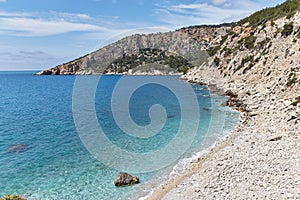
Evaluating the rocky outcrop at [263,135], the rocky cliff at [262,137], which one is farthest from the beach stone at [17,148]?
the rocky outcrop at [263,135]

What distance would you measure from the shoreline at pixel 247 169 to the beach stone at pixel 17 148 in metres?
15.0

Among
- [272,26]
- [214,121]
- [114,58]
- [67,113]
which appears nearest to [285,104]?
[214,121]

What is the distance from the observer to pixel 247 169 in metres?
16.0

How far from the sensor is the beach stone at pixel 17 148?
78.0ft

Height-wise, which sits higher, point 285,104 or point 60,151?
point 285,104

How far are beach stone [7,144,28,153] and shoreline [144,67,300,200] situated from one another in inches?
589

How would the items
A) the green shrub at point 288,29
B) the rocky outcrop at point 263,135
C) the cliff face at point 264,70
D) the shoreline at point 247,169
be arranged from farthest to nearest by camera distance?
the green shrub at point 288,29, the cliff face at point 264,70, the rocky outcrop at point 263,135, the shoreline at point 247,169

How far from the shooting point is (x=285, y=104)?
30.3 meters

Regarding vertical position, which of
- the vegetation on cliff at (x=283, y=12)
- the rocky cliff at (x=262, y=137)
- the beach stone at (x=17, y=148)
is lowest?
the beach stone at (x=17, y=148)

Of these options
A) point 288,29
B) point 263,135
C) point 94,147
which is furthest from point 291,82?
point 94,147

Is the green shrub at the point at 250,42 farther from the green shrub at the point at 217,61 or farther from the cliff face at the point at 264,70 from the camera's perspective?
the green shrub at the point at 217,61

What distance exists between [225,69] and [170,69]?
93.7 metres

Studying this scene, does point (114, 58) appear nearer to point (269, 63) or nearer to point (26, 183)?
point (269, 63)

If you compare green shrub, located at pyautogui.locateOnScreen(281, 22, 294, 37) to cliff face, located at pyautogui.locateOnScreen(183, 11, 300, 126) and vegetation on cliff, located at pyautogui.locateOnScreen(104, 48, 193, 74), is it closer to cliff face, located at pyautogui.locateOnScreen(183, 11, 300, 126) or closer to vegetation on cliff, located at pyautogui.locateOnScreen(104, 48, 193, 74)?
cliff face, located at pyautogui.locateOnScreen(183, 11, 300, 126)
